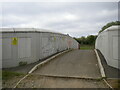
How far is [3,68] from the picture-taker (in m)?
9.08

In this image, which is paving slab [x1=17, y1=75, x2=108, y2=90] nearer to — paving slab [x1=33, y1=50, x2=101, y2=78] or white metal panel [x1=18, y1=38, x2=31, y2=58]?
paving slab [x1=33, y1=50, x2=101, y2=78]

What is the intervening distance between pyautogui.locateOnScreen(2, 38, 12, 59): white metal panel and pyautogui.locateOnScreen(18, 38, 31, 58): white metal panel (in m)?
0.69

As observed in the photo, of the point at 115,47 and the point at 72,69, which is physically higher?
the point at 115,47

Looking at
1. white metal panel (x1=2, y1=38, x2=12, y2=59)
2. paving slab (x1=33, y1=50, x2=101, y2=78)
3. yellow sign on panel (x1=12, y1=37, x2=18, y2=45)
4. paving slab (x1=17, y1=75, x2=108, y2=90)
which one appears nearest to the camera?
paving slab (x1=17, y1=75, x2=108, y2=90)

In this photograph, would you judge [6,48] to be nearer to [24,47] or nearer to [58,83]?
[24,47]

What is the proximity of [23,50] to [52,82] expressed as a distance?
4513mm

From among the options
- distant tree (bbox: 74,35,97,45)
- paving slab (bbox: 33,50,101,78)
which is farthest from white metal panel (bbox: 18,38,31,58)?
distant tree (bbox: 74,35,97,45)

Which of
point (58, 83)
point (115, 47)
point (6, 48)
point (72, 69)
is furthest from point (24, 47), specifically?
point (115, 47)

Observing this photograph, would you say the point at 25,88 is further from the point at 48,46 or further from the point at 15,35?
the point at 48,46

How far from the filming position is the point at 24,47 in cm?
968

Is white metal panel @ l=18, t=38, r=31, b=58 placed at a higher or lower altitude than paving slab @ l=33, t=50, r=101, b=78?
higher

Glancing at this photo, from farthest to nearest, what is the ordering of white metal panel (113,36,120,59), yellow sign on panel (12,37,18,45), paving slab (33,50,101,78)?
1. yellow sign on panel (12,37,18,45)
2. white metal panel (113,36,120,59)
3. paving slab (33,50,101,78)

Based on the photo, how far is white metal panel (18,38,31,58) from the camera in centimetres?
948

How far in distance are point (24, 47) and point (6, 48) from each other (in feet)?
4.14
